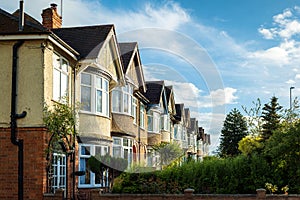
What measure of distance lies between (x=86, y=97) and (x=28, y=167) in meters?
5.15

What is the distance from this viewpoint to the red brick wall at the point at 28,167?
54.0 ft

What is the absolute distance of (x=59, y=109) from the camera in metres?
17.0

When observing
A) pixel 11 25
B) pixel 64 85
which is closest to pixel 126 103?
pixel 64 85

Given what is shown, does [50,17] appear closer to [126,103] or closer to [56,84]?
[126,103]

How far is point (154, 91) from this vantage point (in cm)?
3984

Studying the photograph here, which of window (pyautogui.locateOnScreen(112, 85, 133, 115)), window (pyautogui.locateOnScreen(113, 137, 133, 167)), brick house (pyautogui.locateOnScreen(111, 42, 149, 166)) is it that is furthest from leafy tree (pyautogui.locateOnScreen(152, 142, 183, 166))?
window (pyautogui.locateOnScreen(112, 85, 133, 115))

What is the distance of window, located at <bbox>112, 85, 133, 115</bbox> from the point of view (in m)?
25.1

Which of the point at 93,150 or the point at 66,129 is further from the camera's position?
the point at 93,150

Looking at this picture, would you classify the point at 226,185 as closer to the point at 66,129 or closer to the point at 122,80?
the point at 66,129

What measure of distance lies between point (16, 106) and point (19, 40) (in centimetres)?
240

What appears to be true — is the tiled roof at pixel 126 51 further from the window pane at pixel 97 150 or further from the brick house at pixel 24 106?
the brick house at pixel 24 106

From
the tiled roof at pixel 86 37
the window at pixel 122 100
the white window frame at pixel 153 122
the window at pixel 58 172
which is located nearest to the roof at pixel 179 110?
the white window frame at pixel 153 122

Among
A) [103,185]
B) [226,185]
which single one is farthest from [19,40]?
[226,185]

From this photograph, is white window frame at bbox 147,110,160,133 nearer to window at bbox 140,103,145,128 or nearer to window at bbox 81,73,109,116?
window at bbox 140,103,145,128
